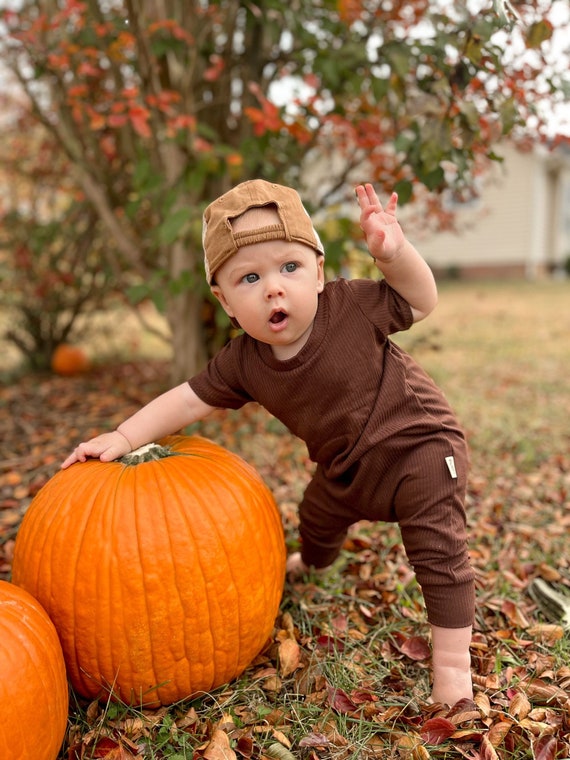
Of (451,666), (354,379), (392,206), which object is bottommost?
(451,666)

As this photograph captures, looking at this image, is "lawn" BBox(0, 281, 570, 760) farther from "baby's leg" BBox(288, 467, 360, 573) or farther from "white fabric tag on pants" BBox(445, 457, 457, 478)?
"white fabric tag on pants" BBox(445, 457, 457, 478)

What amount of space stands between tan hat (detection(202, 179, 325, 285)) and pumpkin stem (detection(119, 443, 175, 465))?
0.53 metres

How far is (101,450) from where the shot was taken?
1953mm

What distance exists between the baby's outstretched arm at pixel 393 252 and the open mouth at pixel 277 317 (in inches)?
11.0

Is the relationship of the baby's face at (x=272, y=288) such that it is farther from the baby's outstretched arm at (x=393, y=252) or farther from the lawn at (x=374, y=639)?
the lawn at (x=374, y=639)

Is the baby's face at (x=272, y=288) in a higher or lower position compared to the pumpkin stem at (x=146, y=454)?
higher

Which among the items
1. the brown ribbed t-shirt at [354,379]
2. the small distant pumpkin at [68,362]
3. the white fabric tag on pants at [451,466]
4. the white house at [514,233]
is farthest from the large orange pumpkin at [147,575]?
the white house at [514,233]

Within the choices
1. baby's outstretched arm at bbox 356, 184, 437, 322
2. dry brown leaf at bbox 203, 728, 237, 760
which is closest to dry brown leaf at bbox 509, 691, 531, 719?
dry brown leaf at bbox 203, 728, 237, 760

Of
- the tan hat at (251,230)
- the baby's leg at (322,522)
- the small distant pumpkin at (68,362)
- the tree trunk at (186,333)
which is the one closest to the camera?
the tan hat at (251,230)

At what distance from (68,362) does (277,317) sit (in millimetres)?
4345

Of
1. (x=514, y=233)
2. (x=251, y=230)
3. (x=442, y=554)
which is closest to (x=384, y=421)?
(x=442, y=554)

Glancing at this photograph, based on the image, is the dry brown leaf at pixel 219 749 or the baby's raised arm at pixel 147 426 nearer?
the dry brown leaf at pixel 219 749

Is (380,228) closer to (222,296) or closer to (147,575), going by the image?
(222,296)

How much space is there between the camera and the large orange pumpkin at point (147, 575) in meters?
1.72
